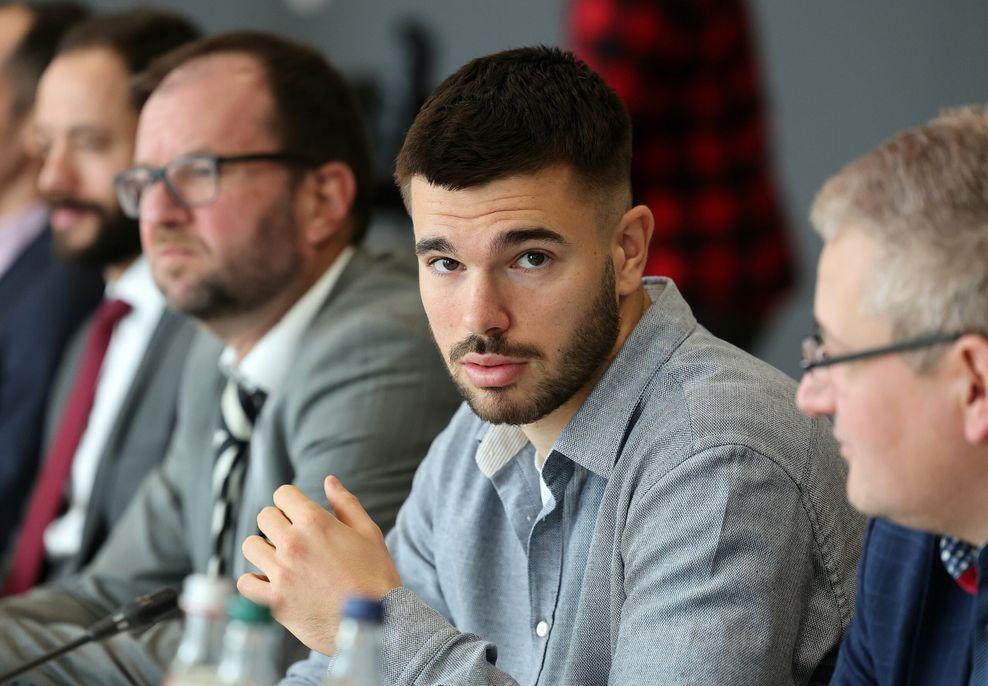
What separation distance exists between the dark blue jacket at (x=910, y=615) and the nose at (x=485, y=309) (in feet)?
1.48

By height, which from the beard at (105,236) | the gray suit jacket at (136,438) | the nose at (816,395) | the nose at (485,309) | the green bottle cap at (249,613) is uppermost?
the nose at (485,309)

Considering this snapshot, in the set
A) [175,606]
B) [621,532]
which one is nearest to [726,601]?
[621,532]

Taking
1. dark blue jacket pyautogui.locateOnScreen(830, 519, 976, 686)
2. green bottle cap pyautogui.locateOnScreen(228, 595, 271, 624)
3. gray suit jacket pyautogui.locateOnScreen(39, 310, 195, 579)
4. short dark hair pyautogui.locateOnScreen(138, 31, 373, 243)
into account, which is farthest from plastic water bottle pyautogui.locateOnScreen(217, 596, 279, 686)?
gray suit jacket pyautogui.locateOnScreen(39, 310, 195, 579)

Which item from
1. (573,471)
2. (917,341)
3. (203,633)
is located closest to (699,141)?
(573,471)

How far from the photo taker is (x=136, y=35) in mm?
2898

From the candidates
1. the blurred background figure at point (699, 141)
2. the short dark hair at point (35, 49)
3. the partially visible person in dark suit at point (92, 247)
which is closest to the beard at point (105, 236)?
the partially visible person in dark suit at point (92, 247)

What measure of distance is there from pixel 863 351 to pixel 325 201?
1331 millimetres

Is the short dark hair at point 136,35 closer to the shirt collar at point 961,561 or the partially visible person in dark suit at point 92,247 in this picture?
the partially visible person in dark suit at point 92,247

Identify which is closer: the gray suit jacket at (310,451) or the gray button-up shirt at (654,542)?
the gray button-up shirt at (654,542)

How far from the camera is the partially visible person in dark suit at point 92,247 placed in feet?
9.18

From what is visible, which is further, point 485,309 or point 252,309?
point 252,309

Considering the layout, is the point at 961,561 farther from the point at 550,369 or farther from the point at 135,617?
the point at 135,617

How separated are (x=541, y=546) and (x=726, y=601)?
30 centimetres

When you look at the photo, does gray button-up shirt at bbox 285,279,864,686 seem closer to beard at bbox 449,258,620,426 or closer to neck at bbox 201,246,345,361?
beard at bbox 449,258,620,426
